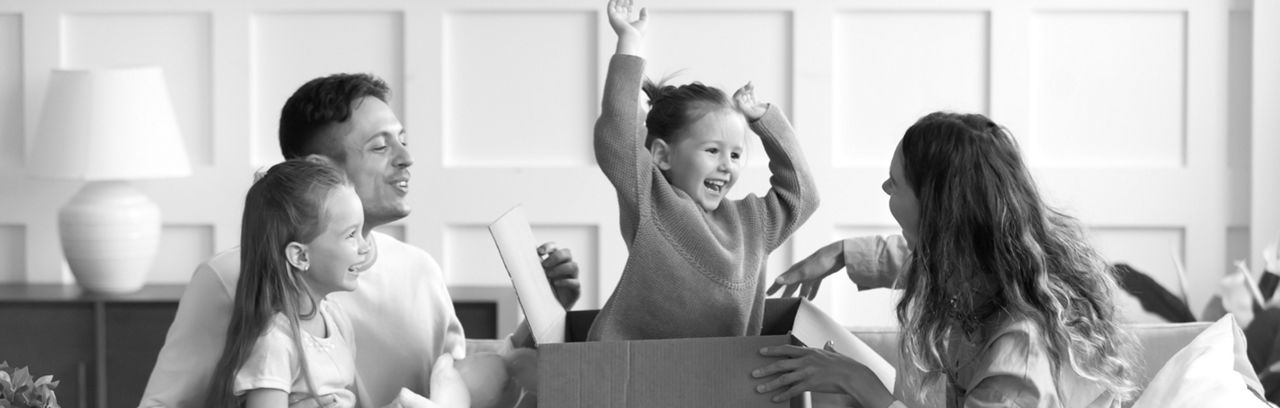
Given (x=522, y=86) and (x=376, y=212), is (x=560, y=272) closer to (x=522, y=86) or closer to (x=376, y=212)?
(x=376, y=212)

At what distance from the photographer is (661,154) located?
1.81m

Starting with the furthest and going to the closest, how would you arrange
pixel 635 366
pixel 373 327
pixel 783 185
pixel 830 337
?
pixel 373 327
pixel 783 185
pixel 830 337
pixel 635 366

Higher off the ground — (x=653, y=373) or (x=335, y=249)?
(x=335, y=249)

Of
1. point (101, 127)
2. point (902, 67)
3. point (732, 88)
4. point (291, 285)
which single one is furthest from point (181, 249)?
point (291, 285)

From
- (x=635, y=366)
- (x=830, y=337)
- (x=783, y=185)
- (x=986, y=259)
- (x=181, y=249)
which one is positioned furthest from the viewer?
(x=181, y=249)

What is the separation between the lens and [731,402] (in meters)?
1.51

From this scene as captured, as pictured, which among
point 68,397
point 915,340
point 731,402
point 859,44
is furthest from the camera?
point 859,44

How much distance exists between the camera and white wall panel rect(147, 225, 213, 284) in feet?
12.0

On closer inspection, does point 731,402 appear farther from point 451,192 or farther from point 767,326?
point 451,192

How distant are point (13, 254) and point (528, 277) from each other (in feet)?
8.44

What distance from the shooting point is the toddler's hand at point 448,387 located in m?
1.64

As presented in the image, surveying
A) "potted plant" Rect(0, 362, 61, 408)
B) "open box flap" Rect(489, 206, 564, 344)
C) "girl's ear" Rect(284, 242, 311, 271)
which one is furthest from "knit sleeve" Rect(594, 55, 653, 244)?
"potted plant" Rect(0, 362, 61, 408)

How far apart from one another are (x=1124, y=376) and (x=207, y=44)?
2.60m

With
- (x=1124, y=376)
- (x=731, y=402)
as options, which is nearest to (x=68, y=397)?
(x=731, y=402)
